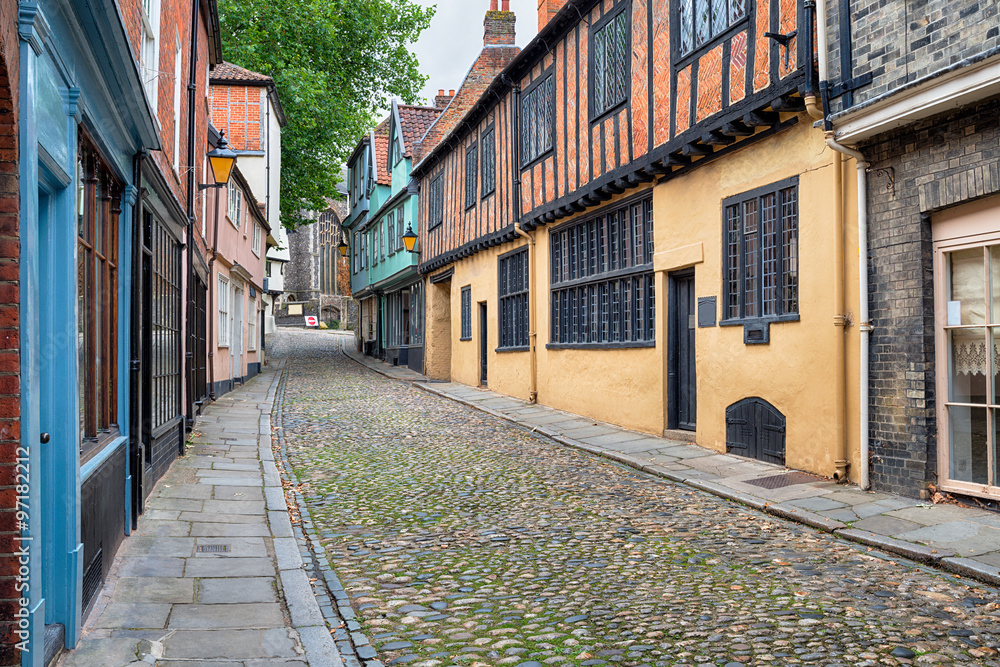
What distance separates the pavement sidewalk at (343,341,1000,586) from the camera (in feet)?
18.1

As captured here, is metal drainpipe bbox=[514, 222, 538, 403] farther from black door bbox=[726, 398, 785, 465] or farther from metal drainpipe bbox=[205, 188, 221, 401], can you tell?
black door bbox=[726, 398, 785, 465]

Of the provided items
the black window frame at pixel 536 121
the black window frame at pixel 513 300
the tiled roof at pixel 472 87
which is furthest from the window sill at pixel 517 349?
the tiled roof at pixel 472 87

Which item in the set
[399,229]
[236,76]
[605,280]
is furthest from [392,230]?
[605,280]

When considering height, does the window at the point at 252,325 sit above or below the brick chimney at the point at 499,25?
below

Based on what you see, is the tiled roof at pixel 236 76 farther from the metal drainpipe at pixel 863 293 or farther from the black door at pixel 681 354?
the metal drainpipe at pixel 863 293

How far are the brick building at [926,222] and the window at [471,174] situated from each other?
1234 cm

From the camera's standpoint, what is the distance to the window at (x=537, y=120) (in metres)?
14.7

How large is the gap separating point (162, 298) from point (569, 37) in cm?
862

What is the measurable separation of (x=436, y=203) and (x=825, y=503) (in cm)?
1803

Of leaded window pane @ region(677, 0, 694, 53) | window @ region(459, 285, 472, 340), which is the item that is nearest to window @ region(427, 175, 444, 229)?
window @ region(459, 285, 472, 340)

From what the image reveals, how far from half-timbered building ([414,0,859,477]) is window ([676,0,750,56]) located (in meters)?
0.03

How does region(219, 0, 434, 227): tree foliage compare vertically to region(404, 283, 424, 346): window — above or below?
above

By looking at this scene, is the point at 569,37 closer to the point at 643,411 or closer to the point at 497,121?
the point at 497,121

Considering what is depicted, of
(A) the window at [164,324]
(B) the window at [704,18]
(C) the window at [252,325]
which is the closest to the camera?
(A) the window at [164,324]
